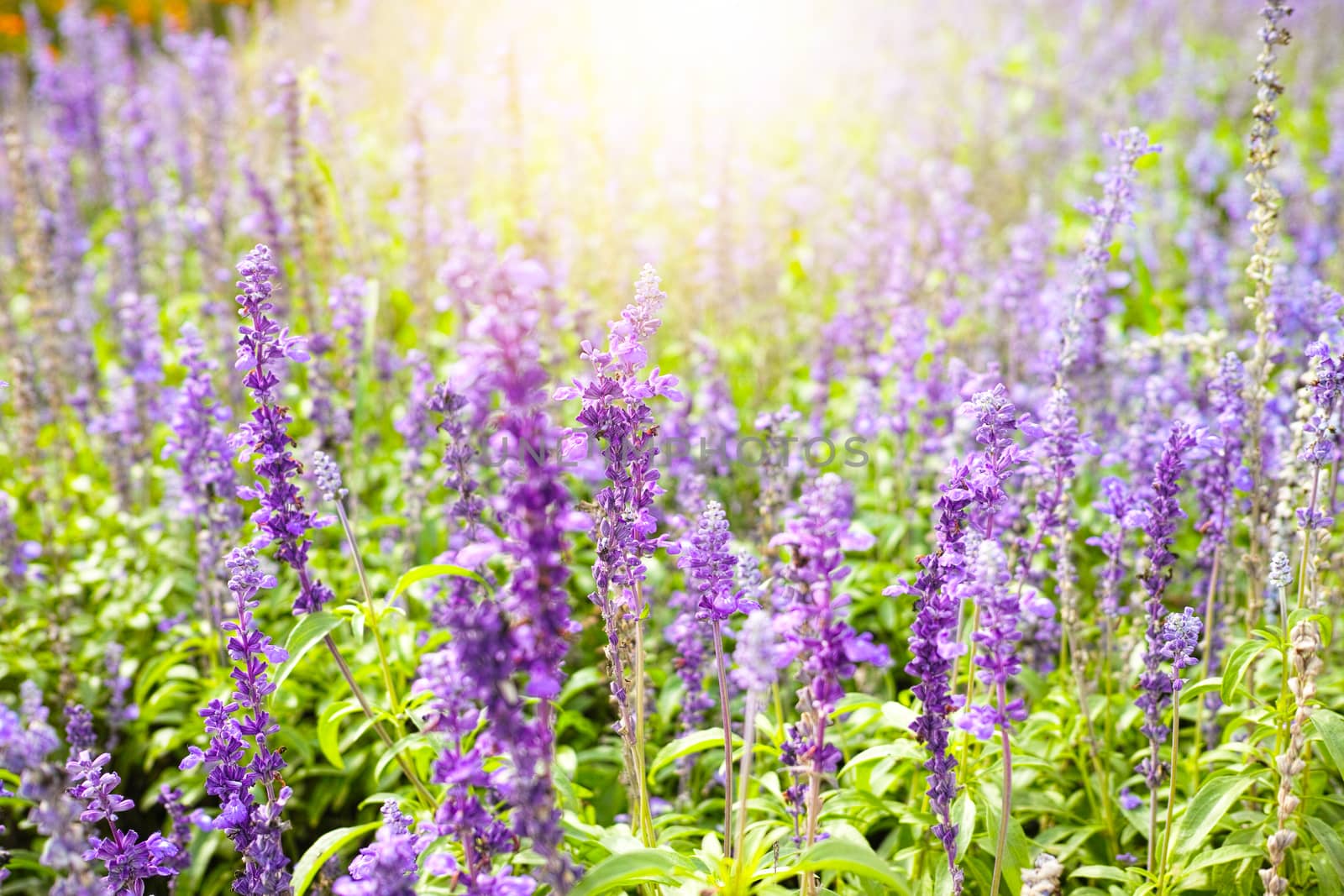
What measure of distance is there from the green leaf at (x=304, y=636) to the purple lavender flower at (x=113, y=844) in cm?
51

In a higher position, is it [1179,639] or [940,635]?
[940,635]

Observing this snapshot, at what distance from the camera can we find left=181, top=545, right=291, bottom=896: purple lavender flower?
300cm

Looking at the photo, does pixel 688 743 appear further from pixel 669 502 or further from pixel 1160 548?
pixel 669 502

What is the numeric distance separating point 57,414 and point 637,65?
1187 centimetres

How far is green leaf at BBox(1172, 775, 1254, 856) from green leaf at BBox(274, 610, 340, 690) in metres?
2.72

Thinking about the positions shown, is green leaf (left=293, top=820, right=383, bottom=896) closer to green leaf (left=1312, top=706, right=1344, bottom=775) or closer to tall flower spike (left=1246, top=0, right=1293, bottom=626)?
green leaf (left=1312, top=706, right=1344, bottom=775)

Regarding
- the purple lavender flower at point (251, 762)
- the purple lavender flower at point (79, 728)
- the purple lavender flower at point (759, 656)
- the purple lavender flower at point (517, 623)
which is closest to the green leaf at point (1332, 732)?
the purple lavender flower at point (759, 656)

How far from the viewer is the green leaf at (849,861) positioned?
7.72 feet

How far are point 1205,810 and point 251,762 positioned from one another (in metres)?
2.98

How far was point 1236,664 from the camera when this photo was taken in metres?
3.17

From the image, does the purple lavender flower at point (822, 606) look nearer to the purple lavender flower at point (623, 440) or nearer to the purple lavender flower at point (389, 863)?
the purple lavender flower at point (623, 440)


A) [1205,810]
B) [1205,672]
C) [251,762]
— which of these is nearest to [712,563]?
[251,762]

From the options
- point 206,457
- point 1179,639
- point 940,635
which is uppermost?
point 206,457

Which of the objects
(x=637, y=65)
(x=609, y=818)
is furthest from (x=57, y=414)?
(x=637, y=65)
